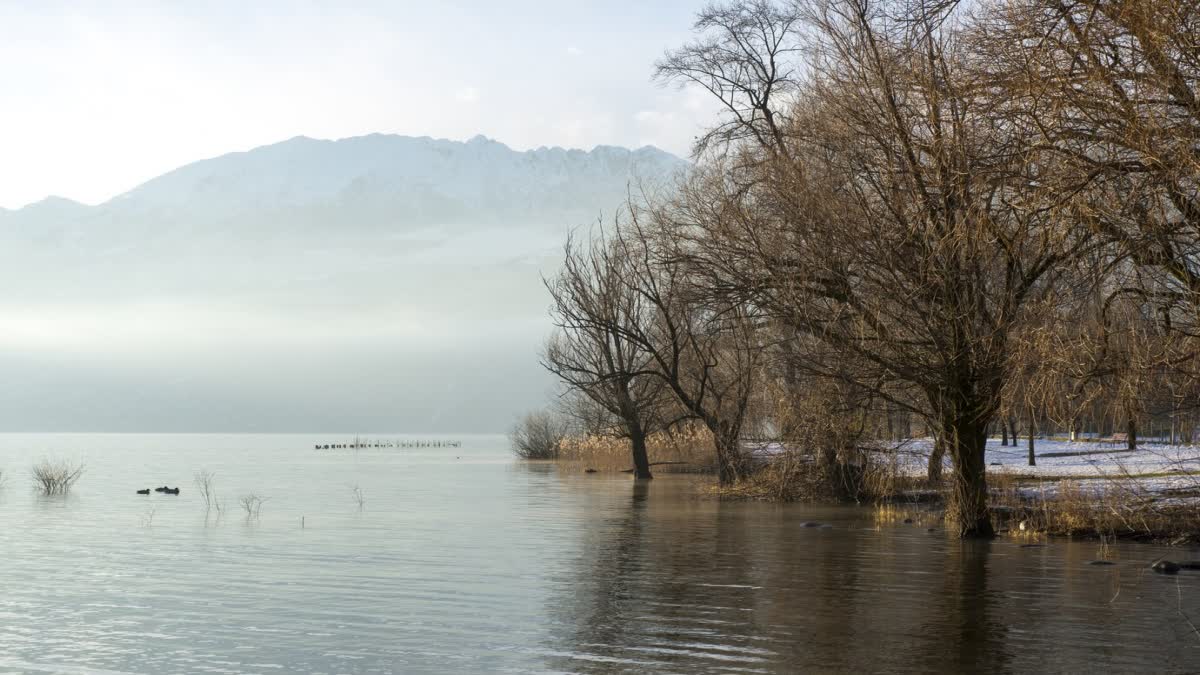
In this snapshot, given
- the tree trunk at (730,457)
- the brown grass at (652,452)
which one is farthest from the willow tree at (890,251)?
the brown grass at (652,452)

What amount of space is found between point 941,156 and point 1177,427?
15.7ft

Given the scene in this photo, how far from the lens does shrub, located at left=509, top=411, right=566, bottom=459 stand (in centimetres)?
7438

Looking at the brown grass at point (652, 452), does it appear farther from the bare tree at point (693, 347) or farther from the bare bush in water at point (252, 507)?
the bare bush in water at point (252, 507)

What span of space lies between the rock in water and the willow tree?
3.32 metres

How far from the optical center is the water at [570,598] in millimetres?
11305

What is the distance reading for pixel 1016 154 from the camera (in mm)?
13242

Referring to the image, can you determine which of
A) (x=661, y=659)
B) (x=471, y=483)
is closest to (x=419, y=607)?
(x=661, y=659)

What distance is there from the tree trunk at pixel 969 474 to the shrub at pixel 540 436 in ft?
173

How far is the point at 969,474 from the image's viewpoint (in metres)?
20.6

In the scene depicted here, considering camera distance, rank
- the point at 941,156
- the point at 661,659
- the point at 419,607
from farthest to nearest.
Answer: the point at 941,156, the point at 419,607, the point at 661,659

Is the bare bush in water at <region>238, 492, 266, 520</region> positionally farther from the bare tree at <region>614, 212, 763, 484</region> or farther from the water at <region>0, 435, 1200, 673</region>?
the bare tree at <region>614, 212, 763, 484</region>

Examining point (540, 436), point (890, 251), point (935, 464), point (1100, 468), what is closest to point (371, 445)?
point (540, 436)

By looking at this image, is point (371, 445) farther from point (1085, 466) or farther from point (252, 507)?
point (1085, 466)

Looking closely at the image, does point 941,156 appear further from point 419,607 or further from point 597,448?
point 597,448
